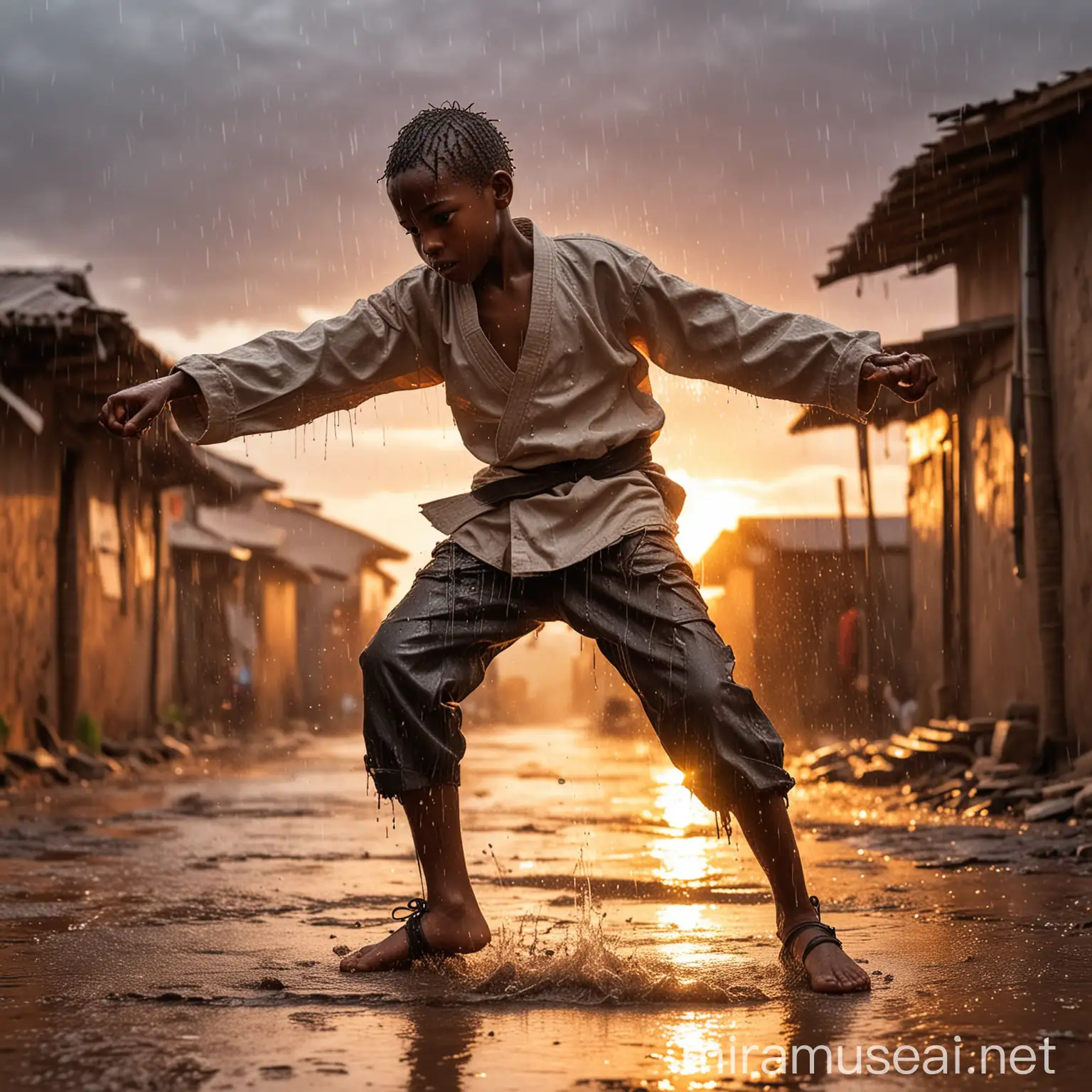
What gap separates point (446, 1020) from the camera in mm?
2744

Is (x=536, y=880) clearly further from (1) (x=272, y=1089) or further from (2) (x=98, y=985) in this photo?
(1) (x=272, y=1089)

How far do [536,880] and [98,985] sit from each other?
2498 mm

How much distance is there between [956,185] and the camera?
464 inches

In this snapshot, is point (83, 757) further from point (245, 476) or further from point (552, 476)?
point (245, 476)

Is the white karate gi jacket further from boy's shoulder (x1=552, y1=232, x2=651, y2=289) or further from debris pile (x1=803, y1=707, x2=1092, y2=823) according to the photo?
debris pile (x1=803, y1=707, x2=1092, y2=823)

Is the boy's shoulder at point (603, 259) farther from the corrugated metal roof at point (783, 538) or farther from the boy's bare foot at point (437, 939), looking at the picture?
the corrugated metal roof at point (783, 538)

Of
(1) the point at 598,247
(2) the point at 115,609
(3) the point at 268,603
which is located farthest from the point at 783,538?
(1) the point at 598,247

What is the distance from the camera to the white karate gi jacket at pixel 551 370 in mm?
3547

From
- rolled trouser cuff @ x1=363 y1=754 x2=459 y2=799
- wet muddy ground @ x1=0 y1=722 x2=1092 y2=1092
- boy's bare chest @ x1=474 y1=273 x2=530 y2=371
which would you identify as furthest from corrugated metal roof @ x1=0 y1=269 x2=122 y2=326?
rolled trouser cuff @ x1=363 y1=754 x2=459 y2=799

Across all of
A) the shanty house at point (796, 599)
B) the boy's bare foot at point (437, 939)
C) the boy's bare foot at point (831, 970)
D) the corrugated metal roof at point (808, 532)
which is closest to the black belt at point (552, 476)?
the boy's bare foot at point (437, 939)

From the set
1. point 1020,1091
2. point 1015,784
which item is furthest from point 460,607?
point 1015,784

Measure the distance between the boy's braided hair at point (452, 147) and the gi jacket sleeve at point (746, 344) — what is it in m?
0.47

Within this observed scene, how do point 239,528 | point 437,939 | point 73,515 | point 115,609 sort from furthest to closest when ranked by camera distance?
point 239,528 < point 115,609 < point 73,515 < point 437,939

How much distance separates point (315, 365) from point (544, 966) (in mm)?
1539
